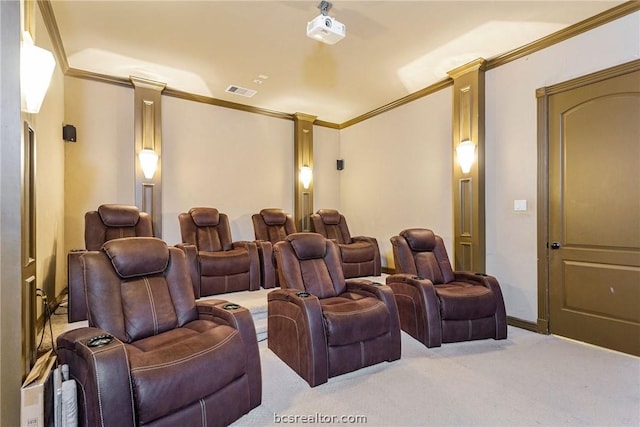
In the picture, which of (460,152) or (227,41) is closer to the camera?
(227,41)

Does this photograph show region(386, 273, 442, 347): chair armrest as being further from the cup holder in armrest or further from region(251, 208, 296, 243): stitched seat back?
the cup holder in armrest

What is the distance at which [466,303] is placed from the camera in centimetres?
298

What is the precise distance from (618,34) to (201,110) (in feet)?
16.1

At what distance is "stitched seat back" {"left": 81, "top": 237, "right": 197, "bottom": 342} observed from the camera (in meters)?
2.01

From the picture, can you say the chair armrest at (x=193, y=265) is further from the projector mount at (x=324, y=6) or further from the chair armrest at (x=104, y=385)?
the projector mount at (x=324, y=6)

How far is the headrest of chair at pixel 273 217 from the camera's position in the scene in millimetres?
4992

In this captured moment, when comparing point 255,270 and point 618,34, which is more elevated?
point 618,34

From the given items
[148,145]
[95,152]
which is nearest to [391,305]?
[148,145]

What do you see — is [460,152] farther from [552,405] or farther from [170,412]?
[170,412]

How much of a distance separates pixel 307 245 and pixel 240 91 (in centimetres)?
293

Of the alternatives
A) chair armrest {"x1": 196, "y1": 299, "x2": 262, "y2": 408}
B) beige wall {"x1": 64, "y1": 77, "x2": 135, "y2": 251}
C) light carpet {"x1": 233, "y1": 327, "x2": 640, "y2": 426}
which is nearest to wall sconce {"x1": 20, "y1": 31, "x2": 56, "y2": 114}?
chair armrest {"x1": 196, "y1": 299, "x2": 262, "y2": 408}

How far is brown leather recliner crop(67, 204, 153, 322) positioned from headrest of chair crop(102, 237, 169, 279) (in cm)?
113

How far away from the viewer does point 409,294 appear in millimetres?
3152

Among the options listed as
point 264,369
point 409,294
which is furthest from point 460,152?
point 264,369
